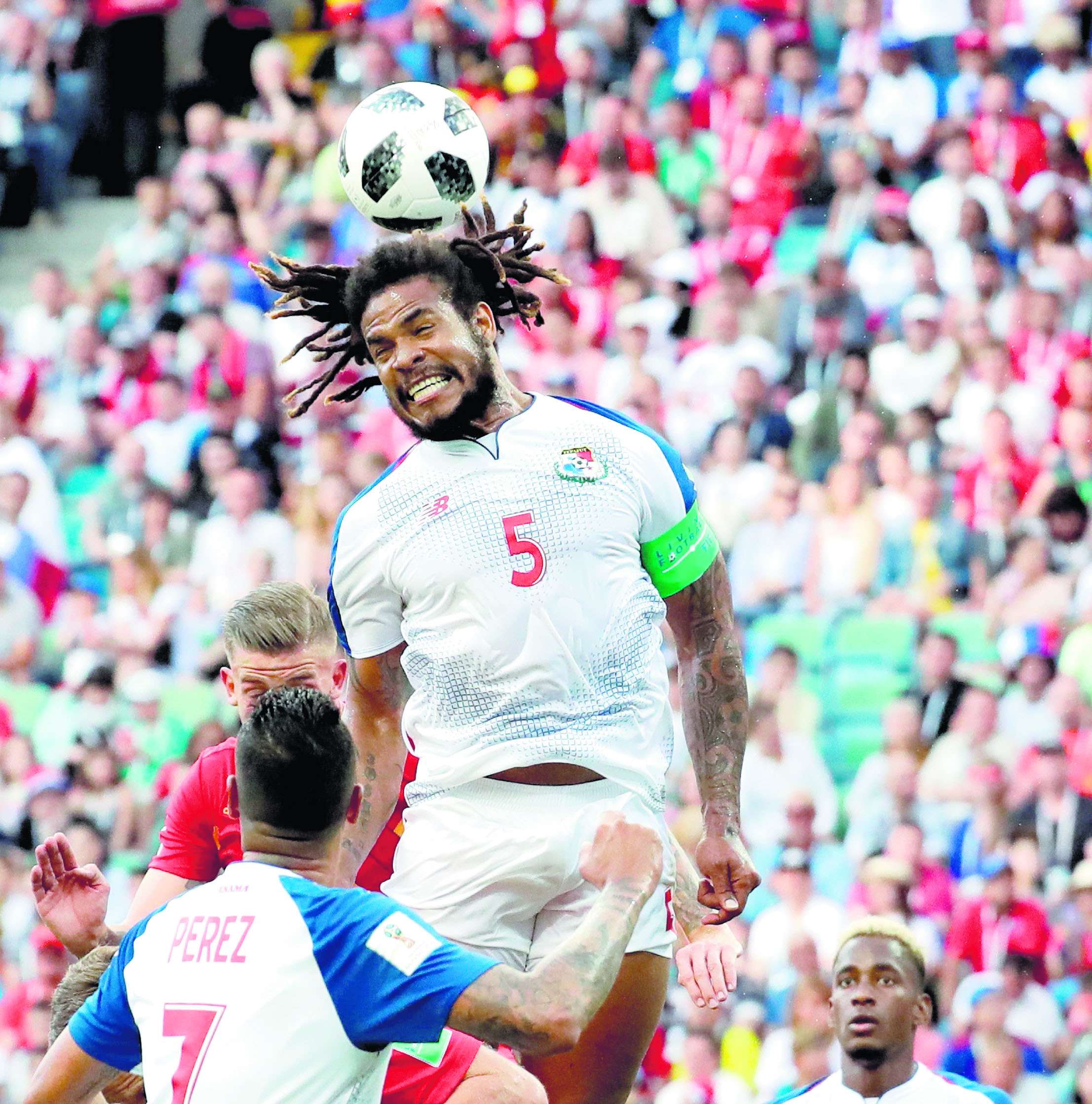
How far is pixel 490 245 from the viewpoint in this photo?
5.11 m

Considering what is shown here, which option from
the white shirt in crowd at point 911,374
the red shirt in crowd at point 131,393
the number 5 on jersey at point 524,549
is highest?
Result: the number 5 on jersey at point 524,549

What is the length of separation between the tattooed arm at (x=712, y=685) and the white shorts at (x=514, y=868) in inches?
15.3

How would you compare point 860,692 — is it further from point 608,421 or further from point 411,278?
point 411,278

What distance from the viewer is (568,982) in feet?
11.9

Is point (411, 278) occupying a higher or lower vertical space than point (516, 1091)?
higher

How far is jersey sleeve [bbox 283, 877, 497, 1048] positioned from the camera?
3.60m

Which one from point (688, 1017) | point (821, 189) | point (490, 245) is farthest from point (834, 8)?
point (490, 245)

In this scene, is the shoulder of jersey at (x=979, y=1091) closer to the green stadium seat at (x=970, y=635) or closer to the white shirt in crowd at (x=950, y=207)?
the green stadium seat at (x=970, y=635)

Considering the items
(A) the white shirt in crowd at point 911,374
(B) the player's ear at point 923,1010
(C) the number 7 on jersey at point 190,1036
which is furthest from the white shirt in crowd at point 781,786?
(C) the number 7 on jersey at point 190,1036

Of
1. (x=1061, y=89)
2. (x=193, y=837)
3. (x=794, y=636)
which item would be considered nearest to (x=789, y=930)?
(x=794, y=636)

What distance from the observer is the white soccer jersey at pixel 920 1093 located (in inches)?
243

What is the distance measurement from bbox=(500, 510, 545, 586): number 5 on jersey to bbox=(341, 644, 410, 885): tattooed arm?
1.62ft

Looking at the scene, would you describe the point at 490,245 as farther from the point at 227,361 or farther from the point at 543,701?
the point at 227,361

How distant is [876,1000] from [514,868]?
88.2 inches
